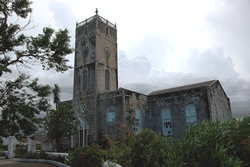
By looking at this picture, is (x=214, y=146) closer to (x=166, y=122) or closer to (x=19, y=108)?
(x=19, y=108)

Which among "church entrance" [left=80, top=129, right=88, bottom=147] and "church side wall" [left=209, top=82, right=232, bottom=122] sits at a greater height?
"church side wall" [left=209, top=82, right=232, bottom=122]

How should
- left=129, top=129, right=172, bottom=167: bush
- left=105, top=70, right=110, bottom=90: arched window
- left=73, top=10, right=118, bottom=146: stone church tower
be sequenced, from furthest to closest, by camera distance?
left=105, top=70, right=110, bottom=90: arched window → left=73, top=10, right=118, bottom=146: stone church tower → left=129, top=129, right=172, bottom=167: bush

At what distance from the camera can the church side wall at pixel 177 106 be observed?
774 inches

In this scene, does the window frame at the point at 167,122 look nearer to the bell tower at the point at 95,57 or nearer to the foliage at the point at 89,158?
the bell tower at the point at 95,57

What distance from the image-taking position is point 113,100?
2169 cm

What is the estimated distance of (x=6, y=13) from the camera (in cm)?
885

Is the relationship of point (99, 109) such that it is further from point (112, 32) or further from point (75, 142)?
point (112, 32)

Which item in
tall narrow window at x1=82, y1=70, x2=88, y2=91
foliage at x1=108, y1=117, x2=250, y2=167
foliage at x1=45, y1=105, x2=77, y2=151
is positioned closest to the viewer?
foliage at x1=108, y1=117, x2=250, y2=167

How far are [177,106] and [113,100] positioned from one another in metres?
6.71

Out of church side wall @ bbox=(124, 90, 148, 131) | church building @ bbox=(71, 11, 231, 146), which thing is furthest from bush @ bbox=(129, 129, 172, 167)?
church side wall @ bbox=(124, 90, 148, 131)

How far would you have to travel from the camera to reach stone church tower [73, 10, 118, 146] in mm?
22953

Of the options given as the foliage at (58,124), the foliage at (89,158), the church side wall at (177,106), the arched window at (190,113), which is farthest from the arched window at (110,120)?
the foliage at (89,158)

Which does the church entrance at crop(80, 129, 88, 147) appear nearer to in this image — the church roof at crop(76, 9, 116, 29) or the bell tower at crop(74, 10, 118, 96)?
the bell tower at crop(74, 10, 118, 96)

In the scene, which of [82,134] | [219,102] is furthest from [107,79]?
[219,102]
